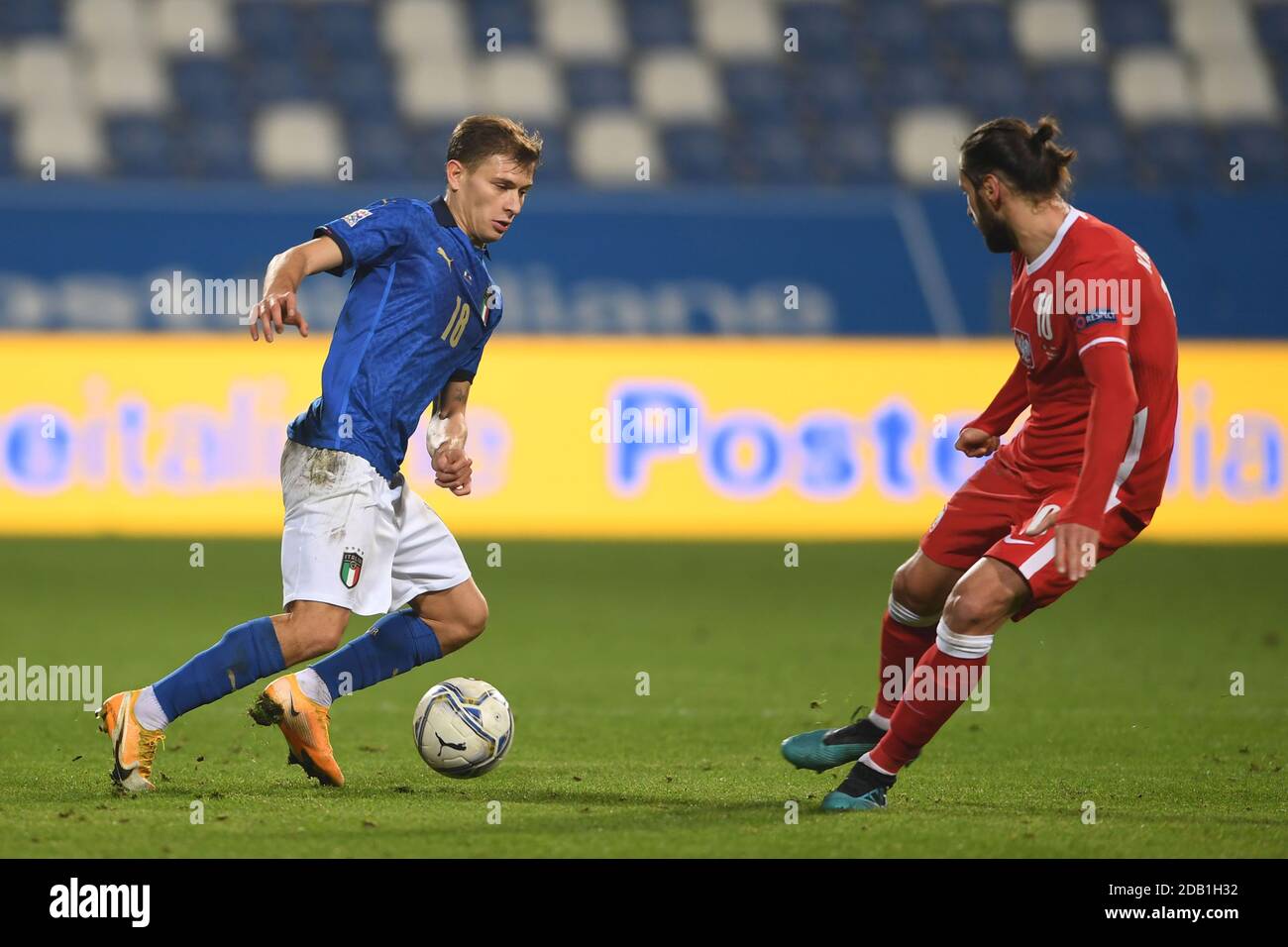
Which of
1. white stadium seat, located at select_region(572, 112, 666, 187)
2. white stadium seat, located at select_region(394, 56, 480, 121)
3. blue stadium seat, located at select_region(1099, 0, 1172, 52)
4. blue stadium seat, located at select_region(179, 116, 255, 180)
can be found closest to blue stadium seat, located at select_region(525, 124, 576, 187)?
white stadium seat, located at select_region(572, 112, 666, 187)

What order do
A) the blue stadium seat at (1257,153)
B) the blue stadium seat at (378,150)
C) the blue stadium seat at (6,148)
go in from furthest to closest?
the blue stadium seat at (1257,153) → the blue stadium seat at (378,150) → the blue stadium seat at (6,148)

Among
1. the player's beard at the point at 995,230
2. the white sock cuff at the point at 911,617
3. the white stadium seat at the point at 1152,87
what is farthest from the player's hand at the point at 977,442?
the white stadium seat at the point at 1152,87

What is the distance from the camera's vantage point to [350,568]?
4.98 metres

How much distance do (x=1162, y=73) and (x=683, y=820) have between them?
14873 millimetres

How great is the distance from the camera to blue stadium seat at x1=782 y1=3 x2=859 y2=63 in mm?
17922

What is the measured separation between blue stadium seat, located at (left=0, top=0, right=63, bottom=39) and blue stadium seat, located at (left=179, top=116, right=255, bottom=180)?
1.82m

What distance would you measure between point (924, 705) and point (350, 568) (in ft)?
5.27

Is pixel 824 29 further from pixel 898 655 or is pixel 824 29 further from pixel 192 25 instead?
pixel 898 655

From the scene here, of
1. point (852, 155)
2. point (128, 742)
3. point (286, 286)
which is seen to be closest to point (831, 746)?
point (128, 742)

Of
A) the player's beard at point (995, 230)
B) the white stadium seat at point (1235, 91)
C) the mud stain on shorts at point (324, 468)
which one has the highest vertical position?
the white stadium seat at point (1235, 91)

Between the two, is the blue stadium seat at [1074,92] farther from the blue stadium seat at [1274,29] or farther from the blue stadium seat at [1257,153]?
the blue stadium seat at [1274,29]

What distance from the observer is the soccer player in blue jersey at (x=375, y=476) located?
196 inches

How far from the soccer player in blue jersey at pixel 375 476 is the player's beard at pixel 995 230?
1289 mm
